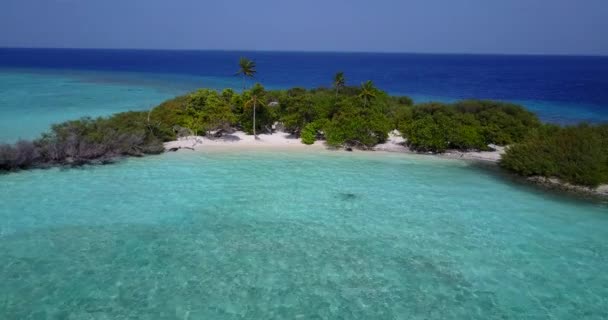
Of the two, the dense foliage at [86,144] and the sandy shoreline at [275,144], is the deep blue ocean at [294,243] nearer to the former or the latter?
the dense foliage at [86,144]

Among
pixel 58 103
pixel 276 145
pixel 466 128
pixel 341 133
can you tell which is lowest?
pixel 276 145

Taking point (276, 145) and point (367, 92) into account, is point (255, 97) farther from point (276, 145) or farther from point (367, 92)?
point (367, 92)

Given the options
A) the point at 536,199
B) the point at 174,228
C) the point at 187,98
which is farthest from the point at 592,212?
the point at 187,98

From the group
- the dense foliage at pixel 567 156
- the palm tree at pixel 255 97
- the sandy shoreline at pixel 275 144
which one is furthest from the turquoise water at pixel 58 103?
the dense foliage at pixel 567 156

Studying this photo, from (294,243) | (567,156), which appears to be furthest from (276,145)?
(567,156)

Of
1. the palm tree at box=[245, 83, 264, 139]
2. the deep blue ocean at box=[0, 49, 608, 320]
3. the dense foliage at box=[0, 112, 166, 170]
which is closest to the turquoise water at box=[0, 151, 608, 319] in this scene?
the deep blue ocean at box=[0, 49, 608, 320]

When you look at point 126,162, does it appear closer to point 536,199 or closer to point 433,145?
point 433,145
